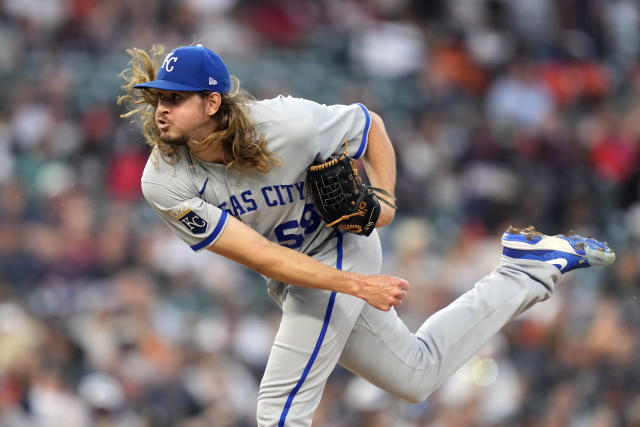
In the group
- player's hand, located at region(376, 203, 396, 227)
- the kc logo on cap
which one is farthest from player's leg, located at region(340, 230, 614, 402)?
the kc logo on cap

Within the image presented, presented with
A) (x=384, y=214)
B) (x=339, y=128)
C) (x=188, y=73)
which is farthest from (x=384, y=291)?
(x=188, y=73)

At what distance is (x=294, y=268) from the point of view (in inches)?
160

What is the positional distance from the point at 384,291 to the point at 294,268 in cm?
37

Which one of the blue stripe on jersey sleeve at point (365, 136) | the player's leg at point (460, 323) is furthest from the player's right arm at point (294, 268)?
the blue stripe on jersey sleeve at point (365, 136)

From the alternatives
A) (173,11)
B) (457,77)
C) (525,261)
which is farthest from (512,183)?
(525,261)

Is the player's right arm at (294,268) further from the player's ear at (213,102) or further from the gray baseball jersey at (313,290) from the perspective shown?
the player's ear at (213,102)

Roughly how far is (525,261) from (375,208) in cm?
82

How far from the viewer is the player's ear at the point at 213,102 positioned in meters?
4.11

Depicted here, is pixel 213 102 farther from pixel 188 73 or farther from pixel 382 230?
pixel 382 230

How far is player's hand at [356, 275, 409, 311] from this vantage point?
3.98m

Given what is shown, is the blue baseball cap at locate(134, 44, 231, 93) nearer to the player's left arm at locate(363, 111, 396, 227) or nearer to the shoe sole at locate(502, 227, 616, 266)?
the player's left arm at locate(363, 111, 396, 227)

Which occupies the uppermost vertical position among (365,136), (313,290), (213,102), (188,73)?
(188,73)

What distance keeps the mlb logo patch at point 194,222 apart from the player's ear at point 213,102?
404 mm

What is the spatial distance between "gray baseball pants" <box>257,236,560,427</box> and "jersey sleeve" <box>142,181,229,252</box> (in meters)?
0.52
